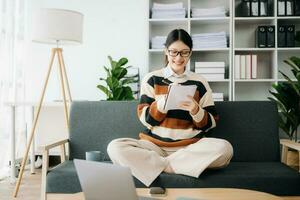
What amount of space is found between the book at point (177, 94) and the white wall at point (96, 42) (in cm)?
211

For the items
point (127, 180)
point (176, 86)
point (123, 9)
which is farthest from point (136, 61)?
point (127, 180)

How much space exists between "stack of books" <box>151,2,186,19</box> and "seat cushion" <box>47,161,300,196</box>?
2.11 meters

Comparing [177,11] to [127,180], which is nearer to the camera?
[127,180]

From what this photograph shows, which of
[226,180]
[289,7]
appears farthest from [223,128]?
[289,7]

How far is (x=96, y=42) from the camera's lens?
4.05m

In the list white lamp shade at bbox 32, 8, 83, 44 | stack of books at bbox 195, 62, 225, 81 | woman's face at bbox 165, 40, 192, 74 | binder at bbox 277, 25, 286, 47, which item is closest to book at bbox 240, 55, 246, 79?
stack of books at bbox 195, 62, 225, 81

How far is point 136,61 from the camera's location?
3.98 m

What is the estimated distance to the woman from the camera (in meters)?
1.91

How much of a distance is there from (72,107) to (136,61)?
1.68 metres

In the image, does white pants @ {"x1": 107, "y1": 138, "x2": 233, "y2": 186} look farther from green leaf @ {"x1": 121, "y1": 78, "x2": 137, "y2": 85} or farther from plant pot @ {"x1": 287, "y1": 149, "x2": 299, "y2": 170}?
green leaf @ {"x1": 121, "y1": 78, "x2": 137, "y2": 85}

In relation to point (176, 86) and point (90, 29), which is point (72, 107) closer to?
point (176, 86)

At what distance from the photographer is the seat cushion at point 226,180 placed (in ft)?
6.17

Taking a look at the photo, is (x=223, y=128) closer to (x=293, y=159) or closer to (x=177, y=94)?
(x=177, y=94)

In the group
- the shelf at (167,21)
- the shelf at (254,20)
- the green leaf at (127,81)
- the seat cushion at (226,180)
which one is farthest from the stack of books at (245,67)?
the seat cushion at (226,180)
